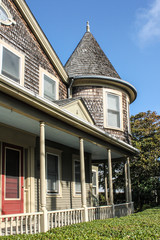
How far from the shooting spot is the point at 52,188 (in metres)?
11.4

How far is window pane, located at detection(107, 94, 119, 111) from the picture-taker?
1468 centimetres

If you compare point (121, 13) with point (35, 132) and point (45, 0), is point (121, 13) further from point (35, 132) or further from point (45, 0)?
point (35, 132)

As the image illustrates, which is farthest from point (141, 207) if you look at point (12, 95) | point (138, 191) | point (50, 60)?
point (12, 95)

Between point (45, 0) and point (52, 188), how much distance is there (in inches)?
263

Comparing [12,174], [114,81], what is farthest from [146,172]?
[12,174]

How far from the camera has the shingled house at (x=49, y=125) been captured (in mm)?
7907

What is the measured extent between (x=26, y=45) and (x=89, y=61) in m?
4.70

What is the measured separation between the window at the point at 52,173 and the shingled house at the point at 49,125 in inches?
1.4

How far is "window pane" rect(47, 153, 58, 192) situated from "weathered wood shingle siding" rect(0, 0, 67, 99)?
2594 mm

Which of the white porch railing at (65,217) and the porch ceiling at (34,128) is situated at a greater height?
the porch ceiling at (34,128)

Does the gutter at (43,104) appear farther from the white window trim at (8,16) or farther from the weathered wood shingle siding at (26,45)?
the white window trim at (8,16)

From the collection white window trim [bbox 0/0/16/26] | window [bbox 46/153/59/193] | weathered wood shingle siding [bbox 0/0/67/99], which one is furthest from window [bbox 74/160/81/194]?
white window trim [bbox 0/0/16/26]

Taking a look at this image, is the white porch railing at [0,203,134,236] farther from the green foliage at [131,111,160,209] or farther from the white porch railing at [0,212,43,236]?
the green foliage at [131,111,160,209]

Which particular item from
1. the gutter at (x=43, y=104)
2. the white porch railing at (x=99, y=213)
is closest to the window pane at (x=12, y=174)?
the gutter at (x=43, y=104)
